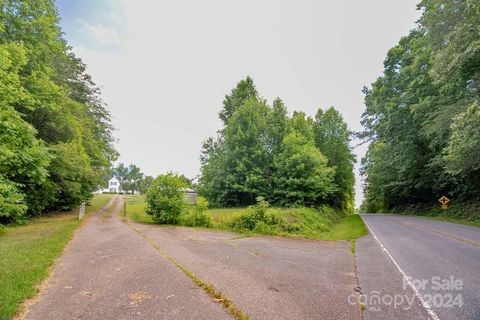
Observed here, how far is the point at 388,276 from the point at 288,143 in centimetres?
2016

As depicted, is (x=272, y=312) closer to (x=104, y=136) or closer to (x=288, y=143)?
(x=288, y=143)

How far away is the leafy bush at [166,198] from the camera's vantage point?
59.2 feet

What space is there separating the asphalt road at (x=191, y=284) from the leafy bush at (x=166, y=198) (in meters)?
8.22

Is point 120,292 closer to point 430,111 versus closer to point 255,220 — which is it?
point 255,220

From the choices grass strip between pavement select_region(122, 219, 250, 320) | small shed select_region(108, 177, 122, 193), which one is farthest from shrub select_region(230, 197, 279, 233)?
small shed select_region(108, 177, 122, 193)

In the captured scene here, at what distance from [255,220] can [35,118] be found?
16.4 meters

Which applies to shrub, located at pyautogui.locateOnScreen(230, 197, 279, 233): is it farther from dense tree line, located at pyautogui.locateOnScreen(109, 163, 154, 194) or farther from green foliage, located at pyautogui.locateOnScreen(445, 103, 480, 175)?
dense tree line, located at pyautogui.locateOnScreen(109, 163, 154, 194)

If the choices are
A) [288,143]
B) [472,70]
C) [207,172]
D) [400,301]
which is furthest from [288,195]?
[400,301]

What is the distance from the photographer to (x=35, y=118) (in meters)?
19.5

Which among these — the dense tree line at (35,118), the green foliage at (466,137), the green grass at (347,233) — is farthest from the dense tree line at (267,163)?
the dense tree line at (35,118)

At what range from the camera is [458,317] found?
13.1 feet

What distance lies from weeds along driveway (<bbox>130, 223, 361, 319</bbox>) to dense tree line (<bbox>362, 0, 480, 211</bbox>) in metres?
9.56

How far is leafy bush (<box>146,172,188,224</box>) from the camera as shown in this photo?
18.0 m

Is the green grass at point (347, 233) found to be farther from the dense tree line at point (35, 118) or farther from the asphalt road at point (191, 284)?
the dense tree line at point (35, 118)
